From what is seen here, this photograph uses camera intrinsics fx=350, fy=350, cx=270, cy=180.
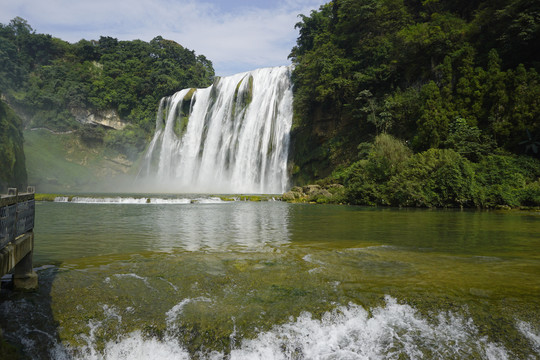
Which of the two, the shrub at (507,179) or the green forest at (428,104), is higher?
the green forest at (428,104)

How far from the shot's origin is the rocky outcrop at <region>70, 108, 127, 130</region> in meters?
62.2

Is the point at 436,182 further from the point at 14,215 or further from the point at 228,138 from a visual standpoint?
the point at 228,138

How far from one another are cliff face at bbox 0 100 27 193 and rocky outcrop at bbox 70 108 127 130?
2287 cm

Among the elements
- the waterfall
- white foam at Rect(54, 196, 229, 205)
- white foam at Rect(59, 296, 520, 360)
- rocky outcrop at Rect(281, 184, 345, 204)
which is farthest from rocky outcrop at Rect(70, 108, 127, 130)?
white foam at Rect(59, 296, 520, 360)

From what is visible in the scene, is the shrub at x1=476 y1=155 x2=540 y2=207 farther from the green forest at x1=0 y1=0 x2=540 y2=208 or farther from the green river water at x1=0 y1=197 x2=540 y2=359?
the green river water at x1=0 y1=197 x2=540 y2=359

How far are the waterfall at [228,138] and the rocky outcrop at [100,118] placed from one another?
43.1 ft

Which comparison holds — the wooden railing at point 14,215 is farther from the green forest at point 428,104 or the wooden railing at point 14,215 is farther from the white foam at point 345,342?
the green forest at point 428,104

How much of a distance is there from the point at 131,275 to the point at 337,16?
4070cm

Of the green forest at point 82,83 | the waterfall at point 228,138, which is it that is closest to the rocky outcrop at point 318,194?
the waterfall at point 228,138

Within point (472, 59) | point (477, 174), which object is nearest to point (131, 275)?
point (477, 174)

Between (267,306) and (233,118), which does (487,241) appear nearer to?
(267,306)

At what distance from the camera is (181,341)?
3803mm

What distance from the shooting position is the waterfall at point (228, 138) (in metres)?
39.2

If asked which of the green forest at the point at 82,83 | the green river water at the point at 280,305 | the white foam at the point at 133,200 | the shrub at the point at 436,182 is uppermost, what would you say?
the green forest at the point at 82,83
